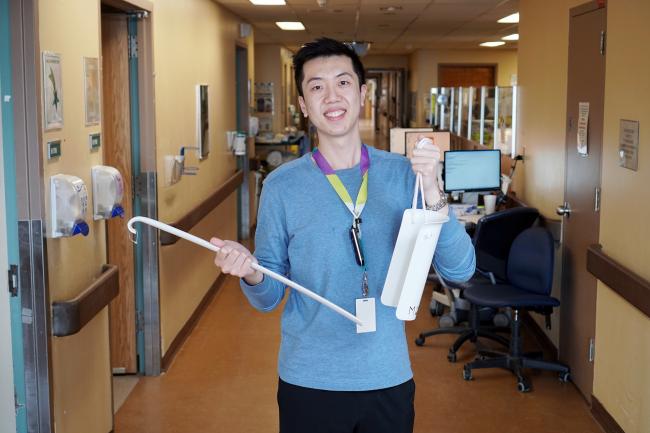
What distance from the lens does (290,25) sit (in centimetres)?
1119

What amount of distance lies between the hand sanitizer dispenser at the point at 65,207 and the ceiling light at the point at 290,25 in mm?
7630

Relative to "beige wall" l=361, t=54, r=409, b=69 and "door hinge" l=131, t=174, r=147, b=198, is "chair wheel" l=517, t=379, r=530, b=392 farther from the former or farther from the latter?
"beige wall" l=361, t=54, r=409, b=69

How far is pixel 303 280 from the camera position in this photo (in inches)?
82.7

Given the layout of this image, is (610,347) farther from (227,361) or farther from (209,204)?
(209,204)

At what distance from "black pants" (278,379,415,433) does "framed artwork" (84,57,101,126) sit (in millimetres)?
2071

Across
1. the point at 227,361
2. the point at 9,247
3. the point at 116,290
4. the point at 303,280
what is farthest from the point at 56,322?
the point at 227,361

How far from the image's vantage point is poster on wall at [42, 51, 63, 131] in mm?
3131

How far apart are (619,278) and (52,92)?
2.58 m

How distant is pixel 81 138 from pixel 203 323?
324cm

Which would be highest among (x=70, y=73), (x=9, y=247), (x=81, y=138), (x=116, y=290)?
(x=70, y=73)

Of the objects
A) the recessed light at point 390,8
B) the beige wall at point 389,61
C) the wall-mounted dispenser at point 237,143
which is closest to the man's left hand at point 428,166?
the wall-mounted dispenser at point 237,143

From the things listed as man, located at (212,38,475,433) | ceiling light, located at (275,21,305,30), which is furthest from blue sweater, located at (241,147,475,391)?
ceiling light, located at (275,21,305,30)

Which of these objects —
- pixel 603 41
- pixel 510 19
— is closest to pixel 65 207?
pixel 603 41

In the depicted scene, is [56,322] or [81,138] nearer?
[56,322]
